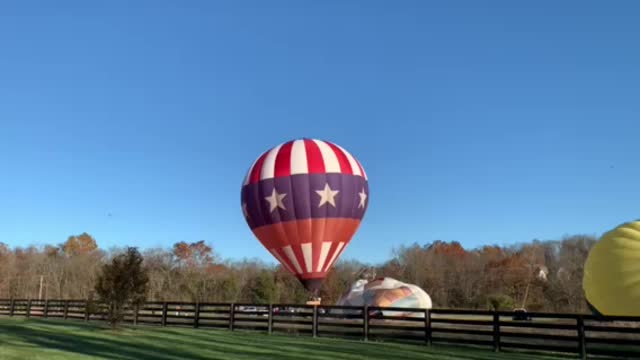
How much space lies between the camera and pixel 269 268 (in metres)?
66.9

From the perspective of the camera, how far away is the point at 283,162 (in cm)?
2484

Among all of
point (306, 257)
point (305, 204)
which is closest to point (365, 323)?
point (306, 257)

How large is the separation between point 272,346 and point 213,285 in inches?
2046

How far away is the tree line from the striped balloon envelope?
87.4ft

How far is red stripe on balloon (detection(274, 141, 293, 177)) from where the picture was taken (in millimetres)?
24561

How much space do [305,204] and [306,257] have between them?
2.36 metres

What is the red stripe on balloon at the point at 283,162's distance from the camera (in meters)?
24.6

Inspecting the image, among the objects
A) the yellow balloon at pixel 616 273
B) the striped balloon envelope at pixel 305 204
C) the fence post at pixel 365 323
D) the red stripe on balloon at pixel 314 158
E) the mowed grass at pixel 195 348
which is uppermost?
the red stripe on balloon at pixel 314 158

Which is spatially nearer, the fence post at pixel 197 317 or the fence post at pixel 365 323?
the fence post at pixel 365 323

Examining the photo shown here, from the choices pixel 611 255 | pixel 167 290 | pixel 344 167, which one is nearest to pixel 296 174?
pixel 344 167

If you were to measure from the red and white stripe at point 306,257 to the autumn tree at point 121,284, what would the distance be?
19.9 ft

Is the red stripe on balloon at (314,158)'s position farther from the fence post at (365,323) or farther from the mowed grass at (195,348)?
the mowed grass at (195,348)

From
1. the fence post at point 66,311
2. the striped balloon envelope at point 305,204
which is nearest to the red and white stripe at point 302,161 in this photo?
the striped balloon envelope at point 305,204

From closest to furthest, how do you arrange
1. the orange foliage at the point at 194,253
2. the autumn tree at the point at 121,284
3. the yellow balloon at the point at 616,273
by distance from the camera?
the yellow balloon at the point at 616,273, the autumn tree at the point at 121,284, the orange foliage at the point at 194,253
